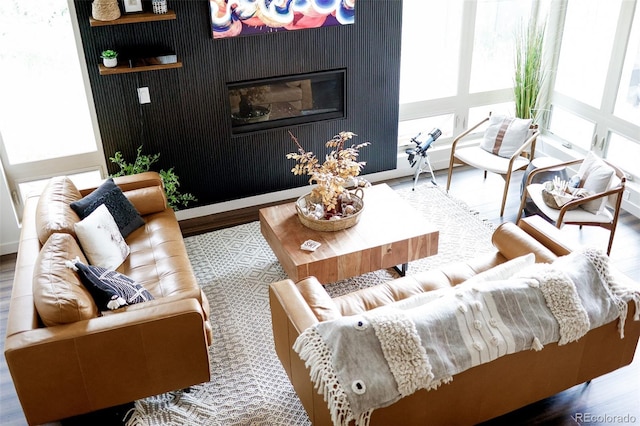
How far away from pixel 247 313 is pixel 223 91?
189 centimetres

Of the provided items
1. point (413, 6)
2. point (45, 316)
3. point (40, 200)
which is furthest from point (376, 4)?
point (45, 316)

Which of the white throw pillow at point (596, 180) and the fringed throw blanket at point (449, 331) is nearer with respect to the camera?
the fringed throw blanket at point (449, 331)

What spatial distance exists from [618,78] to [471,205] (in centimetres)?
162

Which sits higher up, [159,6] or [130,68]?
[159,6]

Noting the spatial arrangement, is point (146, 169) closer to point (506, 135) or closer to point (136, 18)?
point (136, 18)

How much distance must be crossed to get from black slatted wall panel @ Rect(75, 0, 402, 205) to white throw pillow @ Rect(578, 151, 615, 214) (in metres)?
1.78

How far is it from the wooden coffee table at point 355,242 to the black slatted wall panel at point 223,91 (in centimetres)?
93

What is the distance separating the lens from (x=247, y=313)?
13.6 feet

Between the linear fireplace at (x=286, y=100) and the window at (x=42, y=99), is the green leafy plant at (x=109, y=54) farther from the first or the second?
the linear fireplace at (x=286, y=100)

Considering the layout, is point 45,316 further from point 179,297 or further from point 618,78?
point 618,78

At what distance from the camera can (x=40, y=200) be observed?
391 cm

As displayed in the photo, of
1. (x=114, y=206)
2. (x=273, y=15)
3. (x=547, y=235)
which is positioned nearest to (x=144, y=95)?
(x=114, y=206)

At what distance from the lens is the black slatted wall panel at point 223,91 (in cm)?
467

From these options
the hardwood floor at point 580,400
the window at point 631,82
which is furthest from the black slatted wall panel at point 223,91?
the window at point 631,82
